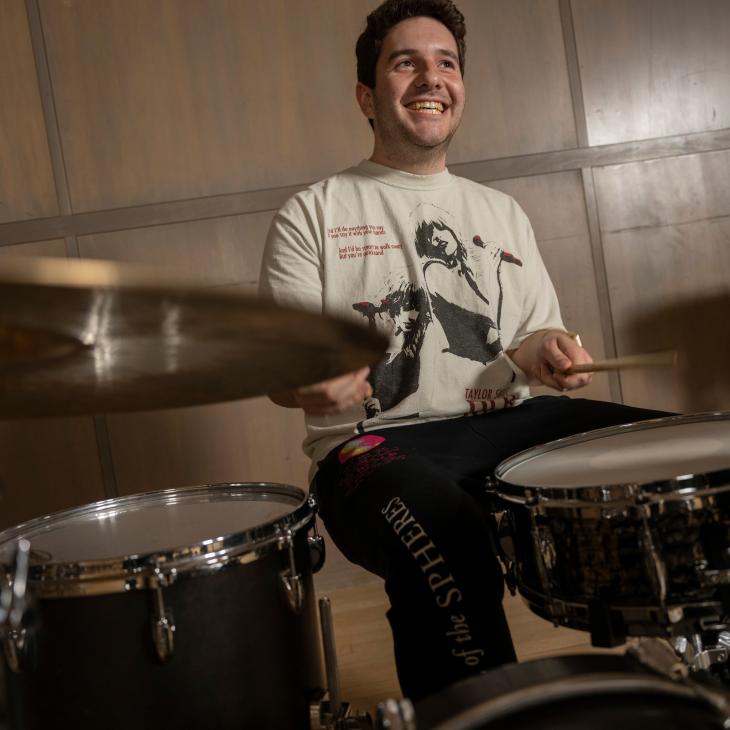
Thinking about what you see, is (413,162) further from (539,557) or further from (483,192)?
(539,557)

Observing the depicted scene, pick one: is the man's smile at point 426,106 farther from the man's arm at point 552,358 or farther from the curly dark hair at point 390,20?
the man's arm at point 552,358

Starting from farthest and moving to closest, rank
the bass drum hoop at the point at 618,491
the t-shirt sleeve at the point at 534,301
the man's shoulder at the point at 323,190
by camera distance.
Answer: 1. the t-shirt sleeve at the point at 534,301
2. the man's shoulder at the point at 323,190
3. the bass drum hoop at the point at 618,491

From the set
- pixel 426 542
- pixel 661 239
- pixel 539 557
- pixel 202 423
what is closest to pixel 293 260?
pixel 426 542

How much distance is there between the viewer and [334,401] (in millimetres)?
1233

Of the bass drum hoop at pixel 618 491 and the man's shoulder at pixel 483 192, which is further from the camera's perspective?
the man's shoulder at pixel 483 192

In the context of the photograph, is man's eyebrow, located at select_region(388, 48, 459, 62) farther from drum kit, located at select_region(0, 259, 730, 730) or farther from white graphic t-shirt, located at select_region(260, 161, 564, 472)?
drum kit, located at select_region(0, 259, 730, 730)

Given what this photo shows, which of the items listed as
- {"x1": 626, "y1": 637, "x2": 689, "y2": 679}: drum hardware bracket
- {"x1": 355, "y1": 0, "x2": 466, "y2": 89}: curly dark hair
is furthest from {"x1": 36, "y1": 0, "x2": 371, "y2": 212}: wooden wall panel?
{"x1": 626, "y1": 637, "x2": 689, "y2": 679}: drum hardware bracket

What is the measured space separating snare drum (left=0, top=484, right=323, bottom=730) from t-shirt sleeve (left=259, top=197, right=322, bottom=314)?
1.97ft

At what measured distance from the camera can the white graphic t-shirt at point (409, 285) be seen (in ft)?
5.46

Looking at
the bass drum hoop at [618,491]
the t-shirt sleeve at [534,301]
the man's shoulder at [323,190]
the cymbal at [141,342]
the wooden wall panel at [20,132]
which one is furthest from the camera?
the wooden wall panel at [20,132]

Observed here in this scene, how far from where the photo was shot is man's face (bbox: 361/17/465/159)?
5.95 ft

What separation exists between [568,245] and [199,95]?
1.25 metres

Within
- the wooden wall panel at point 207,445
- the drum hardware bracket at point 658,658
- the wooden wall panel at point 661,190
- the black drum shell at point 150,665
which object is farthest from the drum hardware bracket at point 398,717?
the wooden wall panel at point 661,190

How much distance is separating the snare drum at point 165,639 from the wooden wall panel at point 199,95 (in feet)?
5.44
